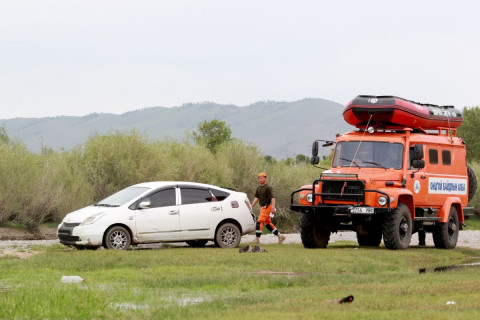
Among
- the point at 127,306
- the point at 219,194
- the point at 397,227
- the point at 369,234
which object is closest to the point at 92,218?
the point at 219,194

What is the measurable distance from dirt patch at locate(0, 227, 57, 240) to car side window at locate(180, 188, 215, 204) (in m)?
12.9

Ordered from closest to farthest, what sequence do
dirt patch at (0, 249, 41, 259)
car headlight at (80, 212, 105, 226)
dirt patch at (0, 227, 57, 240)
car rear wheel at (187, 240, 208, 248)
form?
dirt patch at (0, 249, 41, 259) < car headlight at (80, 212, 105, 226) < car rear wheel at (187, 240, 208, 248) < dirt patch at (0, 227, 57, 240)

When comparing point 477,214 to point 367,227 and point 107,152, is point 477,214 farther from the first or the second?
point 367,227

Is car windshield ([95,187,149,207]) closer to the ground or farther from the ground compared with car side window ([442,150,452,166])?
closer to the ground

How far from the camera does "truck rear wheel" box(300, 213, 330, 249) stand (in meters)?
23.7

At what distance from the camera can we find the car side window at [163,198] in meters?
22.5

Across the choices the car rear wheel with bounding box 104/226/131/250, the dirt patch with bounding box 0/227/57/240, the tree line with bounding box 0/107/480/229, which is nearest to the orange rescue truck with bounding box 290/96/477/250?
the car rear wheel with bounding box 104/226/131/250

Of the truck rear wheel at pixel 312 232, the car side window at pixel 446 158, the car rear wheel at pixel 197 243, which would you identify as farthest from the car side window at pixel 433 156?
the car rear wheel at pixel 197 243

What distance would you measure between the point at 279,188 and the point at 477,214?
19.6 metres

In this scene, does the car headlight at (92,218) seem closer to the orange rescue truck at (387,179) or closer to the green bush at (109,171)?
the orange rescue truck at (387,179)

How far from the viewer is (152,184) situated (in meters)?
23.0

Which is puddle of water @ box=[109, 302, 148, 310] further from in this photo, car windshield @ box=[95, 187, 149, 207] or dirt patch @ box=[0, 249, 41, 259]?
car windshield @ box=[95, 187, 149, 207]

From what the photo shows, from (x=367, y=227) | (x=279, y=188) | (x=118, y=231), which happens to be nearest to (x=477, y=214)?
(x=279, y=188)

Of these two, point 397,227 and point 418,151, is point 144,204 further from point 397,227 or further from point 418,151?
point 418,151
